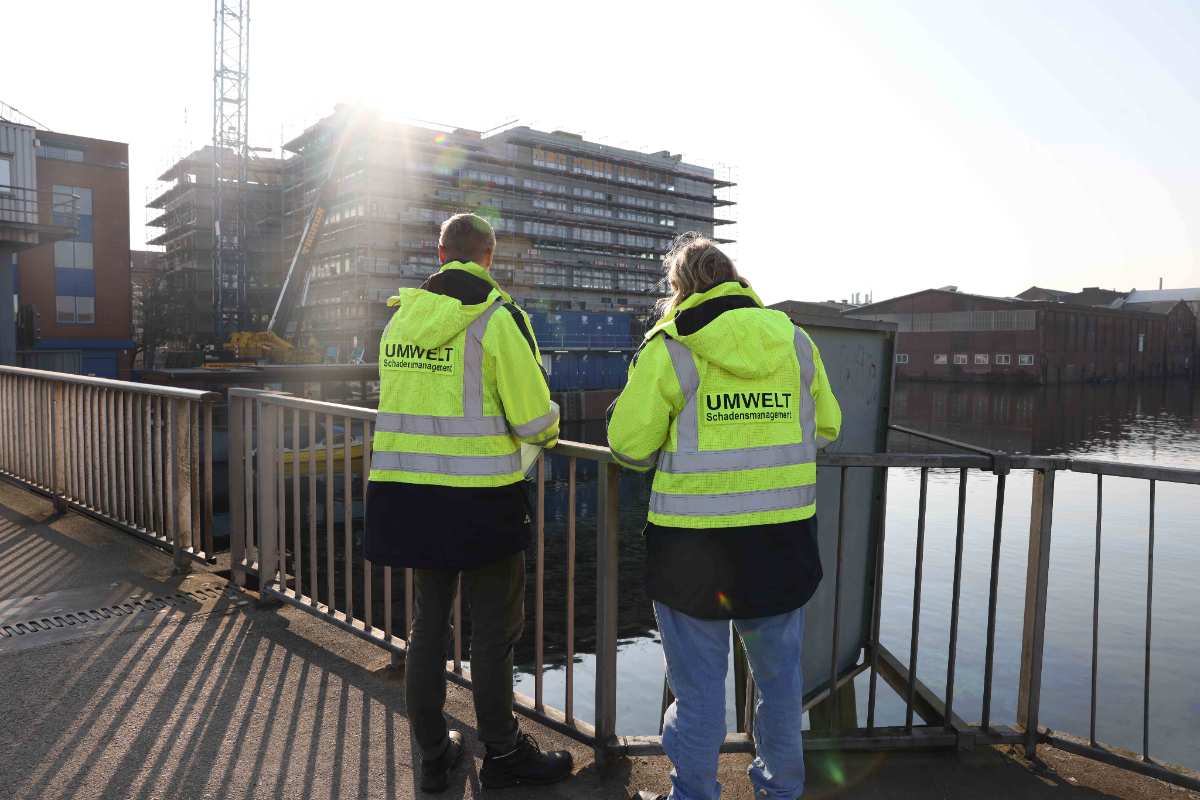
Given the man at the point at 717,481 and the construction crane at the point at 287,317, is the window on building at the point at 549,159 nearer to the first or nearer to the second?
the construction crane at the point at 287,317

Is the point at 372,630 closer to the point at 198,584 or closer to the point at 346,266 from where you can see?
the point at 198,584

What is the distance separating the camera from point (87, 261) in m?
40.8

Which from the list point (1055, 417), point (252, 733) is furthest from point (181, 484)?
point (1055, 417)

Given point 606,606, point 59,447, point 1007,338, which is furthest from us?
point 1007,338

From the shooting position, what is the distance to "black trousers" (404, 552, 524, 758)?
2604 mm

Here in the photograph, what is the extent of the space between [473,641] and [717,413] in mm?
1152

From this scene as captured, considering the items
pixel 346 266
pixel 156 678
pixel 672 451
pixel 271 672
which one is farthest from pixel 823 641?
pixel 346 266

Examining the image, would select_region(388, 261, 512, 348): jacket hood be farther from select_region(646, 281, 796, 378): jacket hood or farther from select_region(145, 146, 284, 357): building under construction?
select_region(145, 146, 284, 357): building under construction

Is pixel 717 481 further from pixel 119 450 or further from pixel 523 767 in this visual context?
pixel 119 450

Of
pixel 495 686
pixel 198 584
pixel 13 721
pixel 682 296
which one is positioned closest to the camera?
pixel 682 296

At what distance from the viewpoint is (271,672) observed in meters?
3.46

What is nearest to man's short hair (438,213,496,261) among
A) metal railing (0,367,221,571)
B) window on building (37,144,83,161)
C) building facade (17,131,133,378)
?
metal railing (0,367,221,571)

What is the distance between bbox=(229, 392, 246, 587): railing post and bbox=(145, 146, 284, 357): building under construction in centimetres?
6411

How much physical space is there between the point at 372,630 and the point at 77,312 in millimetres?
44873
